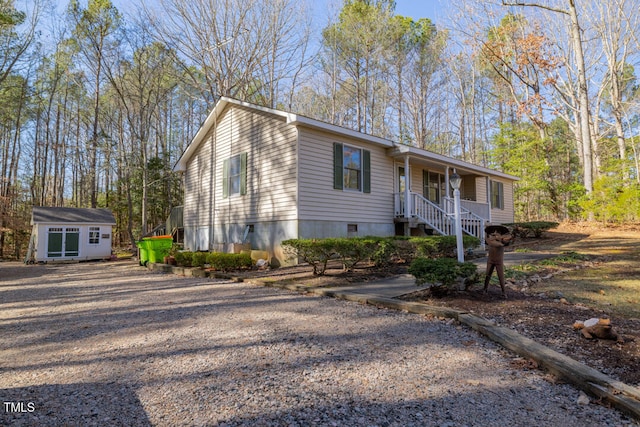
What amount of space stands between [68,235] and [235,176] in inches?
422

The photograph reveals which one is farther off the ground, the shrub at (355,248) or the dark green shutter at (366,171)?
the dark green shutter at (366,171)

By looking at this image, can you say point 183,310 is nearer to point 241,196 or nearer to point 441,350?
point 441,350

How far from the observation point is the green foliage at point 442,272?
502 centimetres

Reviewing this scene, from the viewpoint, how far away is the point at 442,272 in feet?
16.5

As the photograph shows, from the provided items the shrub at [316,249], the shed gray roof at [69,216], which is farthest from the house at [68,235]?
the shrub at [316,249]

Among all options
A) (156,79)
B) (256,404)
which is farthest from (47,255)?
(256,404)

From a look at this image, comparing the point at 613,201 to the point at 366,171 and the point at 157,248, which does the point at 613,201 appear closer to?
the point at 366,171

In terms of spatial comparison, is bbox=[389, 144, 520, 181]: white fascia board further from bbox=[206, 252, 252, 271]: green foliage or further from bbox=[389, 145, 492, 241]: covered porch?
bbox=[206, 252, 252, 271]: green foliage

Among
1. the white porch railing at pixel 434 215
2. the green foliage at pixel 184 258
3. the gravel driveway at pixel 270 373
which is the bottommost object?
the gravel driveway at pixel 270 373

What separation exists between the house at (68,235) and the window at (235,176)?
30.6ft

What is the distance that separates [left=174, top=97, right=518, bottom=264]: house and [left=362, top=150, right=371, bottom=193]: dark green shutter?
0.03 m

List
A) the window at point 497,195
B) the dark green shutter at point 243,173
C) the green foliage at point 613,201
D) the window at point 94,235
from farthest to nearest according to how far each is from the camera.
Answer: the window at point 94,235
the window at point 497,195
the green foliage at point 613,201
the dark green shutter at point 243,173

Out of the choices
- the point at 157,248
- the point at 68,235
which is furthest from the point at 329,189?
the point at 68,235

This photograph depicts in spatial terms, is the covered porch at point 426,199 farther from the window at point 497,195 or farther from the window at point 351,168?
the window at point 497,195
